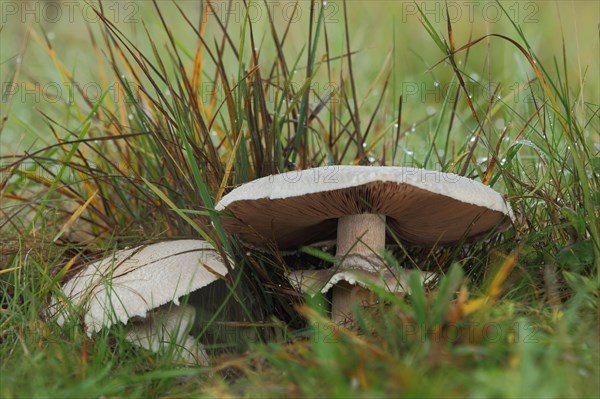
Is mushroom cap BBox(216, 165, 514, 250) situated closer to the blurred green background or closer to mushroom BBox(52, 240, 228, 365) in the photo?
mushroom BBox(52, 240, 228, 365)

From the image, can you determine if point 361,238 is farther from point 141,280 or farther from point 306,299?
point 141,280

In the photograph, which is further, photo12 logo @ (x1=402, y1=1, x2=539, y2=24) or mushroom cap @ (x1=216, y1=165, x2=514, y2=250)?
photo12 logo @ (x1=402, y1=1, x2=539, y2=24)

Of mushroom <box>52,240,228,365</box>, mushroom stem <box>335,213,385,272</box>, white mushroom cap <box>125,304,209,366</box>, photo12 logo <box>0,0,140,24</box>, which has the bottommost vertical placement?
white mushroom cap <box>125,304,209,366</box>

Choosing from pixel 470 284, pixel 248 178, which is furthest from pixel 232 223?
pixel 470 284

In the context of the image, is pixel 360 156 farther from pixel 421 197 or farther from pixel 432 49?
pixel 432 49

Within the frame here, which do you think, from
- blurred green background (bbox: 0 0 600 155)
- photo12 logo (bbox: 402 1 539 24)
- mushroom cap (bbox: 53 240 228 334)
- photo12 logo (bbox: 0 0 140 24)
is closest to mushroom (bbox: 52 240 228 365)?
mushroom cap (bbox: 53 240 228 334)

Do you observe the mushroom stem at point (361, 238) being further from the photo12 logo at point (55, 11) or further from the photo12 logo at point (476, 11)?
the photo12 logo at point (55, 11)

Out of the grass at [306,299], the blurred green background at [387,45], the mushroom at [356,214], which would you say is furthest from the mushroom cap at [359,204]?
the blurred green background at [387,45]
